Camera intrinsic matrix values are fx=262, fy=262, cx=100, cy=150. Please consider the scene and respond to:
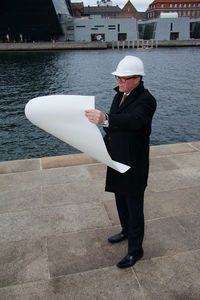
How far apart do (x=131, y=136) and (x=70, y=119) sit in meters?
0.57

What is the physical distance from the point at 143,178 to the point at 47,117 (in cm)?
107

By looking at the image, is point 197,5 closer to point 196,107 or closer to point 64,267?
point 196,107

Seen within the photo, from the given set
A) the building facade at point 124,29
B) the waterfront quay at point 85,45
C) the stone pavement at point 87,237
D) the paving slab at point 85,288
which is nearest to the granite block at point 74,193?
the stone pavement at point 87,237

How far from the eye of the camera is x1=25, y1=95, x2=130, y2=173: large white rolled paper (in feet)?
6.79

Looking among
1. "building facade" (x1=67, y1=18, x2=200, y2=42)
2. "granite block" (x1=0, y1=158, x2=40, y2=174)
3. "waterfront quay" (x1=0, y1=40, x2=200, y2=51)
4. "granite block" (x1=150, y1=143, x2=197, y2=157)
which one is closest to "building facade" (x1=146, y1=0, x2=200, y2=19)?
"building facade" (x1=67, y1=18, x2=200, y2=42)

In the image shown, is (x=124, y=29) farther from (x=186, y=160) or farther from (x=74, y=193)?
(x=74, y=193)

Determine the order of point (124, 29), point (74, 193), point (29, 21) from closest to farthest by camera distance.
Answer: point (74, 193)
point (29, 21)
point (124, 29)

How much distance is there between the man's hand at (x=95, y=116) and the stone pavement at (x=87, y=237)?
160 centimetres

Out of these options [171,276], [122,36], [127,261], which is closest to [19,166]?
[127,261]

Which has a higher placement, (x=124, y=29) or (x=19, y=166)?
(x=124, y=29)

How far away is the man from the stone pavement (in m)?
0.28

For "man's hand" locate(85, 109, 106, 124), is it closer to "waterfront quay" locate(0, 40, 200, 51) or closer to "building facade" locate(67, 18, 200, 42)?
"waterfront quay" locate(0, 40, 200, 51)

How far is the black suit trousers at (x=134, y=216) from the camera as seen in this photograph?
2.58 metres

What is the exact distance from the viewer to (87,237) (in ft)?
10.4
